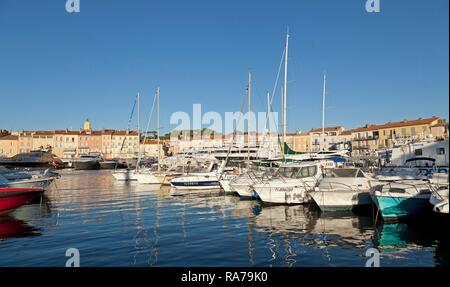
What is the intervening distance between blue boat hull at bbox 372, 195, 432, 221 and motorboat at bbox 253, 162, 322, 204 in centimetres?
575

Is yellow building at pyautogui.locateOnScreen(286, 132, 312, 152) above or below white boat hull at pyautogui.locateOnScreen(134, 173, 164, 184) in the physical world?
above

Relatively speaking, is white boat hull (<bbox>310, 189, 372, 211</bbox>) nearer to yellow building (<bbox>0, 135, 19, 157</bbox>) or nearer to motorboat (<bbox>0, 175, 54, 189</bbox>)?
motorboat (<bbox>0, 175, 54, 189</bbox>)

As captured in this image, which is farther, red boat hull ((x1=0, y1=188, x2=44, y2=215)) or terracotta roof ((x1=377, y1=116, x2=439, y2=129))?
terracotta roof ((x1=377, y1=116, x2=439, y2=129))

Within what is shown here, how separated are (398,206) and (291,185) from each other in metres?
7.19

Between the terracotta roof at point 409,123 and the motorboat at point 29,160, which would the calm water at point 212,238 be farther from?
the terracotta roof at point 409,123

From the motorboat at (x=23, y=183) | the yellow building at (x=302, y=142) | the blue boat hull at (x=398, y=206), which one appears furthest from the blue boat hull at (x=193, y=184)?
the yellow building at (x=302, y=142)

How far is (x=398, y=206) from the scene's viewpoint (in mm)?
16250

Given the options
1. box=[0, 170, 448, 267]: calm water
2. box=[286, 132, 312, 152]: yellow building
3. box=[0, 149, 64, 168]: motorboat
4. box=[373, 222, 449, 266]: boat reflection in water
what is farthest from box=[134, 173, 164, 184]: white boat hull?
box=[286, 132, 312, 152]: yellow building

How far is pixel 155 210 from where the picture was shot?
70.6 ft

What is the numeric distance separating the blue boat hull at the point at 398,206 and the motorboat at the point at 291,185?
5.75 metres

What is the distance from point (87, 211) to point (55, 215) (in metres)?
1.94

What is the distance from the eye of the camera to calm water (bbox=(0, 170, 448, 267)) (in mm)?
11172
